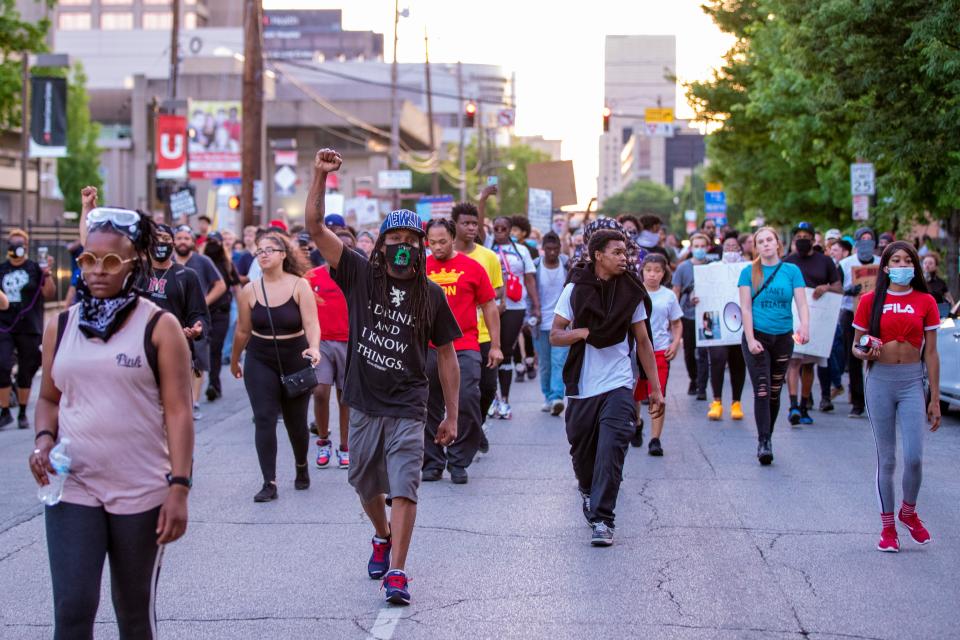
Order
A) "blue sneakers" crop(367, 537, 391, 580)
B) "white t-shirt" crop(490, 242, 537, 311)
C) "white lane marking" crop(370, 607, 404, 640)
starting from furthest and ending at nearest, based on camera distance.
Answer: "white t-shirt" crop(490, 242, 537, 311)
"blue sneakers" crop(367, 537, 391, 580)
"white lane marking" crop(370, 607, 404, 640)

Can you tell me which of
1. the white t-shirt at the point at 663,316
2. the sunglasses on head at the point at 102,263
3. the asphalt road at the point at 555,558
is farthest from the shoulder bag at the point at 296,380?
the sunglasses on head at the point at 102,263

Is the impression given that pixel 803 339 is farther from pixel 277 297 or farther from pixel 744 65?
pixel 744 65

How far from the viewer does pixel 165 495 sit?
4438 mm

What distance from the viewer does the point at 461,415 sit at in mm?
9859

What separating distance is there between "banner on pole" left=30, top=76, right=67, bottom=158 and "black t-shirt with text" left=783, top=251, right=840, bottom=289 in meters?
23.3

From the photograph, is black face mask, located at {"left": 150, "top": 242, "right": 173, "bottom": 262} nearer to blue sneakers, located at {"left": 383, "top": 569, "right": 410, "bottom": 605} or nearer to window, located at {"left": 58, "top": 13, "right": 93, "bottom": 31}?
blue sneakers, located at {"left": 383, "top": 569, "right": 410, "bottom": 605}

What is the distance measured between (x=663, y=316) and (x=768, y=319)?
1.14 m

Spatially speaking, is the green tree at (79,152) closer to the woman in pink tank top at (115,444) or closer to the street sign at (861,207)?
the street sign at (861,207)

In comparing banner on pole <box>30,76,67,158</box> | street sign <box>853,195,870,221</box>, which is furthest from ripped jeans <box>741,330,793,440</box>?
banner on pole <box>30,76,67,158</box>

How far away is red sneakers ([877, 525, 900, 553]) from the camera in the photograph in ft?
24.8

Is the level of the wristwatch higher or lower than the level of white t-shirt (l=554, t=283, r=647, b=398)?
lower

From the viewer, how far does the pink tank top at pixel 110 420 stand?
4355mm

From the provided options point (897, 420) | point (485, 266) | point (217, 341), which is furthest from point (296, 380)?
point (217, 341)

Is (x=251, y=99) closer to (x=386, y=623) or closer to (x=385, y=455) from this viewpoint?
(x=385, y=455)
